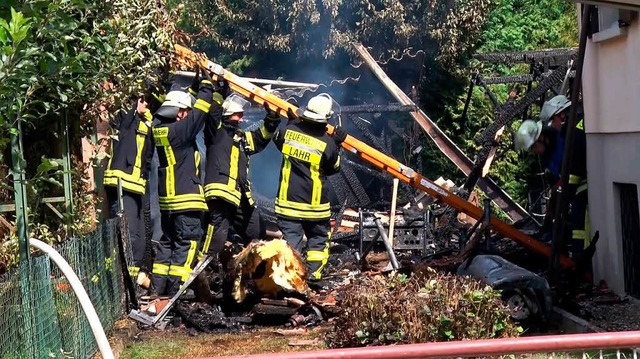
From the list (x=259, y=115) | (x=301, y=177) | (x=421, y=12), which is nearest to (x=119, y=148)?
(x=301, y=177)

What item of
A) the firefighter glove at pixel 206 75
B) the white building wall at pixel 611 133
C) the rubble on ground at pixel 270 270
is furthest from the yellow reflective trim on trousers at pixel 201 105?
the white building wall at pixel 611 133

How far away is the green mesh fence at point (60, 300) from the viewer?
498 centimetres

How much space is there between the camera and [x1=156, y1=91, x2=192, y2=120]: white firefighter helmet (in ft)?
30.1

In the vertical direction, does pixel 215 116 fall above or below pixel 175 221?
above

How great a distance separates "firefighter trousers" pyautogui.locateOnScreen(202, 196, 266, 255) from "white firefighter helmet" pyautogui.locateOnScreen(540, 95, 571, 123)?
3194 millimetres

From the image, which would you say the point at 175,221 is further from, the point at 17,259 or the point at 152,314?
the point at 17,259

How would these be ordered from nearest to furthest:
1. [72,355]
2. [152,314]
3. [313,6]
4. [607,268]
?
[72,355], [152,314], [607,268], [313,6]

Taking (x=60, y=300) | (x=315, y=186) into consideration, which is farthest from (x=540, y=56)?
(x=60, y=300)

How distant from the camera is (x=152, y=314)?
27.0ft

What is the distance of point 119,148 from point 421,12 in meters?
9.71

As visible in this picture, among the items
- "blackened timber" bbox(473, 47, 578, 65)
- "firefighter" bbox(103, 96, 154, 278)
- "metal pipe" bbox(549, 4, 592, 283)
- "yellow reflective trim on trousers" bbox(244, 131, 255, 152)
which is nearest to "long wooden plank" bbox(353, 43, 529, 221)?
"blackened timber" bbox(473, 47, 578, 65)

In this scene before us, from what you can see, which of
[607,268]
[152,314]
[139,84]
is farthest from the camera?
[607,268]

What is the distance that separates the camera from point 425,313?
6207mm

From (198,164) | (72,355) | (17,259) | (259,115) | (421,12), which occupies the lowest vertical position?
(72,355)
